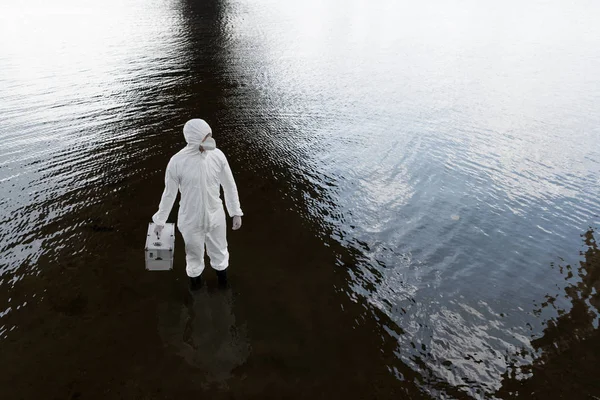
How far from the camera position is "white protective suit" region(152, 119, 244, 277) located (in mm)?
3463

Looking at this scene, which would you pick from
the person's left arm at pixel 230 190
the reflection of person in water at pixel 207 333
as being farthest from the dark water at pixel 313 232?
the person's left arm at pixel 230 190

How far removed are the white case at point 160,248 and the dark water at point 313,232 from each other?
0.41 meters

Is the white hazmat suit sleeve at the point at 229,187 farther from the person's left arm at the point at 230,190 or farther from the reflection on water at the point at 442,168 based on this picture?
the reflection on water at the point at 442,168

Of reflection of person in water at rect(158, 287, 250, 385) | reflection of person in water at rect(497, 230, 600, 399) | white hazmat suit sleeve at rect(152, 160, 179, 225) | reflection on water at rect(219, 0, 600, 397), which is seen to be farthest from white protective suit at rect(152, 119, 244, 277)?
reflection of person in water at rect(497, 230, 600, 399)

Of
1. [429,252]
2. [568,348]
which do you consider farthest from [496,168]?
[568,348]

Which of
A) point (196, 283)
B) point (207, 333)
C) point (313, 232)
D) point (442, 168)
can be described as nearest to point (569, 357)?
point (313, 232)

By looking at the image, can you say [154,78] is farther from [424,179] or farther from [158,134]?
[424,179]

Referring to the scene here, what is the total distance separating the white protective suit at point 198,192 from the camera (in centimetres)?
346

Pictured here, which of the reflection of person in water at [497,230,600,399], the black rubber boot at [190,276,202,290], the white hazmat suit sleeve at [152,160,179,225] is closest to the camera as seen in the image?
the reflection of person in water at [497,230,600,399]

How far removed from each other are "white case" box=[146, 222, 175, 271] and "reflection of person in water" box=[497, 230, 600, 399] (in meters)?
3.05

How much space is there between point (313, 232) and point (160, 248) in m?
2.03

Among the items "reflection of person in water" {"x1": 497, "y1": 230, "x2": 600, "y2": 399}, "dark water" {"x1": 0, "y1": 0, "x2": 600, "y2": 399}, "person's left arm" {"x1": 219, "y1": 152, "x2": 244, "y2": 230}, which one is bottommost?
"dark water" {"x1": 0, "y1": 0, "x2": 600, "y2": 399}

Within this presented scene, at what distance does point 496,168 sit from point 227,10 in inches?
761

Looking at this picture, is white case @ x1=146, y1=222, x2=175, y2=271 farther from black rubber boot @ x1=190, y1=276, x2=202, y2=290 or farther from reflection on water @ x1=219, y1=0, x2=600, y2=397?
reflection on water @ x1=219, y1=0, x2=600, y2=397
